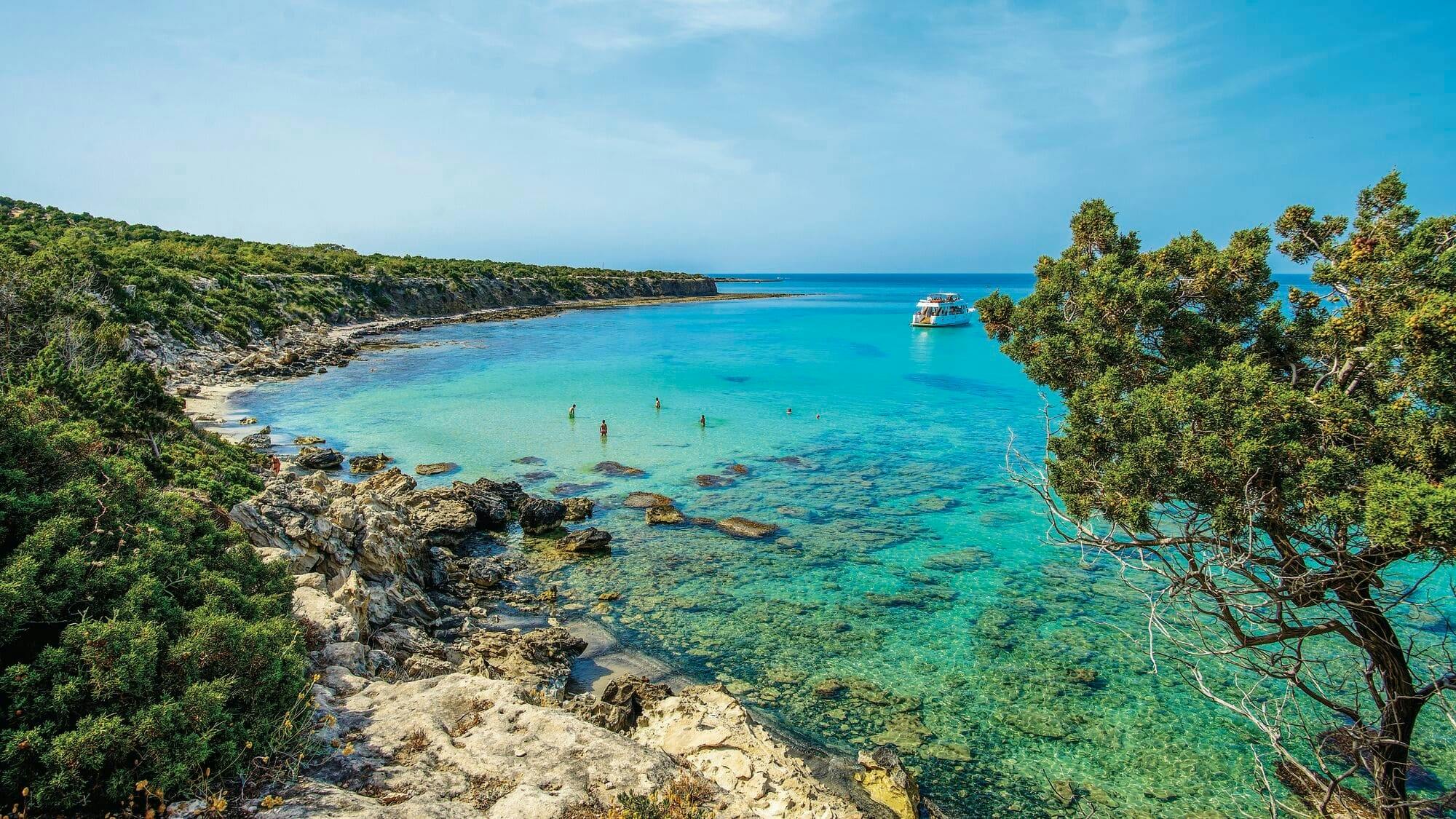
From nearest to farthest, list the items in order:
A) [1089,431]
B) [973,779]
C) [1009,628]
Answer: [1089,431], [973,779], [1009,628]

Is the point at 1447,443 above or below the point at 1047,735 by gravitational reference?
above

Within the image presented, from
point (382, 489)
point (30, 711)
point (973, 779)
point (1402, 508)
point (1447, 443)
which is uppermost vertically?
point (1447, 443)

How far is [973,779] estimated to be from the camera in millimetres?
11680

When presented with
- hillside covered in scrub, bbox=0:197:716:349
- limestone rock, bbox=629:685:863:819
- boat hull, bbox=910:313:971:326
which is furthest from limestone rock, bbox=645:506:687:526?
boat hull, bbox=910:313:971:326

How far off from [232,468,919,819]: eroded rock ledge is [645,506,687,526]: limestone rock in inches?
224

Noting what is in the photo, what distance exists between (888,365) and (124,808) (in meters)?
66.4

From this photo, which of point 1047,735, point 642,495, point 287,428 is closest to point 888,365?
point 642,495

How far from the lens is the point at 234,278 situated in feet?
211

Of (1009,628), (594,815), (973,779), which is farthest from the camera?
(1009,628)

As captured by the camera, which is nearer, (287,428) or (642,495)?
(642,495)

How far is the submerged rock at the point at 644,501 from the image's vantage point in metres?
25.4

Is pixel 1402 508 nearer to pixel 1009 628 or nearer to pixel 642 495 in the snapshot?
pixel 1009 628

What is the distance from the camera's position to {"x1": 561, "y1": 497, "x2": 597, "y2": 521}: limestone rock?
23.9 metres

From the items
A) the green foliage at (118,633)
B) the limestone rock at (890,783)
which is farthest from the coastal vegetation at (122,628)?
the limestone rock at (890,783)
